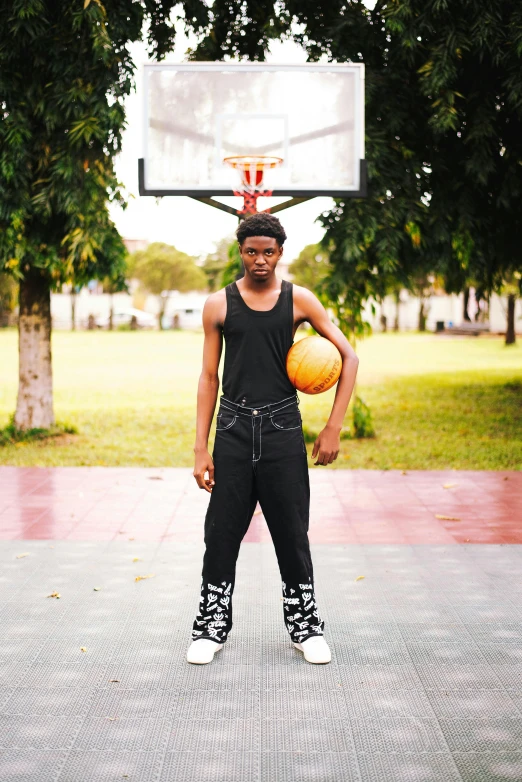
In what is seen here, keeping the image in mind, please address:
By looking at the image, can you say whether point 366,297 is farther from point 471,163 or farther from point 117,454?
point 117,454

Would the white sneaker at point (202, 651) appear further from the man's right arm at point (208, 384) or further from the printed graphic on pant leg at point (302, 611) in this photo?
the man's right arm at point (208, 384)

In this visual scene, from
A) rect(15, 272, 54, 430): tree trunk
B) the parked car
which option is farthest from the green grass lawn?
the parked car

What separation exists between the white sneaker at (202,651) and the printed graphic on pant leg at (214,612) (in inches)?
0.9

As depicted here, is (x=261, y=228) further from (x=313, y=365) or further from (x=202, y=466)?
(x=202, y=466)

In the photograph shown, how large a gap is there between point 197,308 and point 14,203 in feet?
208

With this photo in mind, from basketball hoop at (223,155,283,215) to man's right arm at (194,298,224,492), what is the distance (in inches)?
188

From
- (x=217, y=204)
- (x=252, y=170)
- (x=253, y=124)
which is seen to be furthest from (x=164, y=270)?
(x=252, y=170)

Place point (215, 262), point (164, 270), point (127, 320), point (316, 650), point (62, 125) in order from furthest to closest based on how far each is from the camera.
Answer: point (215, 262) < point (127, 320) < point (164, 270) < point (62, 125) < point (316, 650)

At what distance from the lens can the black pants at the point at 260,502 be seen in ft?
13.0

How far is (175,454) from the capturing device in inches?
421

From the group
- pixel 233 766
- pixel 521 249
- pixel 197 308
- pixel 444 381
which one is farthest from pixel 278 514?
pixel 197 308

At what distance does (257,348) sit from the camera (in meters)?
3.90

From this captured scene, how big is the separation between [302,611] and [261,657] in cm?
29

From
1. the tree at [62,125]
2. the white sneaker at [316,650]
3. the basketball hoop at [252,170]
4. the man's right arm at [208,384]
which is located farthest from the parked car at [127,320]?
the white sneaker at [316,650]
